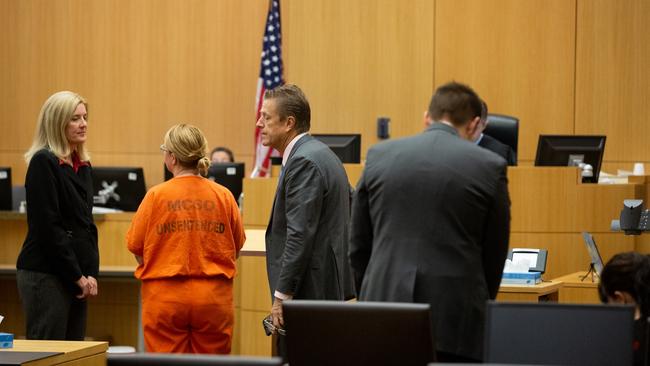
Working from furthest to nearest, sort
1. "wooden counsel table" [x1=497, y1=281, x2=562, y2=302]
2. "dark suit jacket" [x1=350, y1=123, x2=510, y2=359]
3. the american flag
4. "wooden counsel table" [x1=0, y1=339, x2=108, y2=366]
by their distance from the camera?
the american flag → "wooden counsel table" [x1=497, y1=281, x2=562, y2=302] → "wooden counsel table" [x1=0, y1=339, x2=108, y2=366] → "dark suit jacket" [x1=350, y1=123, x2=510, y2=359]

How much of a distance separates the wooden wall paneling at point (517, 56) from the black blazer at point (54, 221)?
558 cm

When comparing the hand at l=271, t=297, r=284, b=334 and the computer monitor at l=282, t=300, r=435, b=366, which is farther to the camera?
the hand at l=271, t=297, r=284, b=334

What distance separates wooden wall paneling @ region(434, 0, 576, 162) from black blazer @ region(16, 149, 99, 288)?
18.3 ft

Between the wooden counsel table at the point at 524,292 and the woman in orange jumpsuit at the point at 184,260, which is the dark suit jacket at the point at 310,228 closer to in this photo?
the woman in orange jumpsuit at the point at 184,260

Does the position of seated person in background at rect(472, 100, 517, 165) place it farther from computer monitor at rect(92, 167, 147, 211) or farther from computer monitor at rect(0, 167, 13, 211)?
computer monitor at rect(0, 167, 13, 211)

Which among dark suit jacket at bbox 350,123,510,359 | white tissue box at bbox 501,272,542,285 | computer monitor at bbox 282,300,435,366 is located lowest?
white tissue box at bbox 501,272,542,285

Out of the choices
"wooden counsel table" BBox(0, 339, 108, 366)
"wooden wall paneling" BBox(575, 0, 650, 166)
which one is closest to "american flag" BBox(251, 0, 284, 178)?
"wooden wall paneling" BBox(575, 0, 650, 166)

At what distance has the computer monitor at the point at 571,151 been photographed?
7.42m

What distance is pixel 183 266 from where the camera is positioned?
435cm

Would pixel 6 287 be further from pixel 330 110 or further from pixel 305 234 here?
pixel 305 234

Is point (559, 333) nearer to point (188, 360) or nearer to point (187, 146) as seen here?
point (188, 360)

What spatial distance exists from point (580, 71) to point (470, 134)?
6.66m

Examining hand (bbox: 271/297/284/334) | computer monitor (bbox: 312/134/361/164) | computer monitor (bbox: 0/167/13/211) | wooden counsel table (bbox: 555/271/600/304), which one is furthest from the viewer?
computer monitor (bbox: 0/167/13/211)

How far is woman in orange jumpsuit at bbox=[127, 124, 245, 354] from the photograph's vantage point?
4352mm
